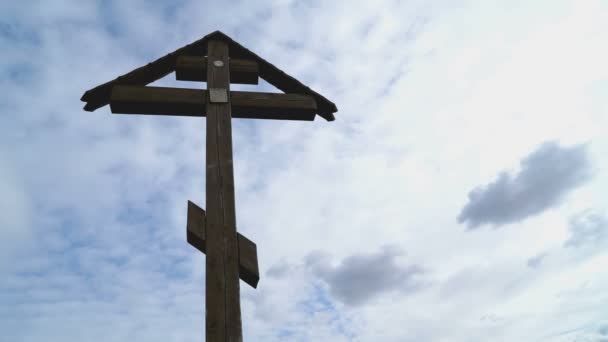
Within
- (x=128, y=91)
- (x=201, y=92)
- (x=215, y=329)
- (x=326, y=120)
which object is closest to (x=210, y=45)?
(x=201, y=92)

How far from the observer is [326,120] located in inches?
189

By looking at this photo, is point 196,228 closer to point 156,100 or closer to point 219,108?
point 219,108

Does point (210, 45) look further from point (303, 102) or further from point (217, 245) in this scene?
point (217, 245)

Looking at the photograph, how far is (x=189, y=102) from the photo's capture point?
4.01 m

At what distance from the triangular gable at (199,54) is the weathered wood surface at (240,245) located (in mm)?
1794

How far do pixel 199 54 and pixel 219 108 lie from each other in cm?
106

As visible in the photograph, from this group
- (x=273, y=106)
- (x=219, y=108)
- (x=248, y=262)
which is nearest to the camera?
(x=248, y=262)

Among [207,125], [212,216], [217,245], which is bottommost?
[217,245]

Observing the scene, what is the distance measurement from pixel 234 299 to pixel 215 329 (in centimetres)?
24

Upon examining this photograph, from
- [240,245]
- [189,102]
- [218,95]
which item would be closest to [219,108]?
[218,95]

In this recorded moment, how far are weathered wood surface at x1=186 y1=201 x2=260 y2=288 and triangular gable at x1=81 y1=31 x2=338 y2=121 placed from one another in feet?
5.89

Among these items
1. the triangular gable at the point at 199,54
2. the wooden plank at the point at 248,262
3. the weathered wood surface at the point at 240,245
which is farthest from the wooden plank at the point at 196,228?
the triangular gable at the point at 199,54

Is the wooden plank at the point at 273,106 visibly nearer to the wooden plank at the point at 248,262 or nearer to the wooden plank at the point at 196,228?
the wooden plank at the point at 196,228

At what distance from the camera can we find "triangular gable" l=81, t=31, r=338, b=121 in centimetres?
405
